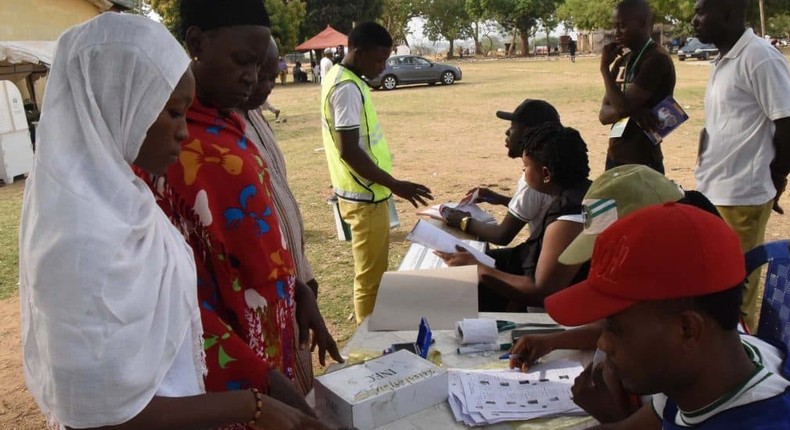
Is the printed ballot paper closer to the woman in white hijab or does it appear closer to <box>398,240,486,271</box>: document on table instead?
<box>398,240,486,271</box>: document on table

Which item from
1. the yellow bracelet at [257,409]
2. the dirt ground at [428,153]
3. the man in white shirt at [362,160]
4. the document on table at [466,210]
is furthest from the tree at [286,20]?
the yellow bracelet at [257,409]

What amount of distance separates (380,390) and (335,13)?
3465 cm

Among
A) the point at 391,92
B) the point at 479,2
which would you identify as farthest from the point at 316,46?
the point at 479,2

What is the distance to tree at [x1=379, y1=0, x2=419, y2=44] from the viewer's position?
162 ft

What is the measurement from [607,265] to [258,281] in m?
0.85

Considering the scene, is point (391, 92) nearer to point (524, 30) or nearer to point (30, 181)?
point (30, 181)

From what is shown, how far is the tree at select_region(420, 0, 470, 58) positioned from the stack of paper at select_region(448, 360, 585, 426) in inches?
2345

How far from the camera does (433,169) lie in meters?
9.00

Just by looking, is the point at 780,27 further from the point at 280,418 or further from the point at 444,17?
the point at 280,418

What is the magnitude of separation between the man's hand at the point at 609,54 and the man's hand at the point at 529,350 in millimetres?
2507

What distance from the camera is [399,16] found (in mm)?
54688

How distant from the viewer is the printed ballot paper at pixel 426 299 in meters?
2.38

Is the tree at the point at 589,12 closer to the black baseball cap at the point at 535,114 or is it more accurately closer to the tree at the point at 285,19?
the tree at the point at 285,19

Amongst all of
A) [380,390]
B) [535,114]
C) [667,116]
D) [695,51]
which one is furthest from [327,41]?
[380,390]
